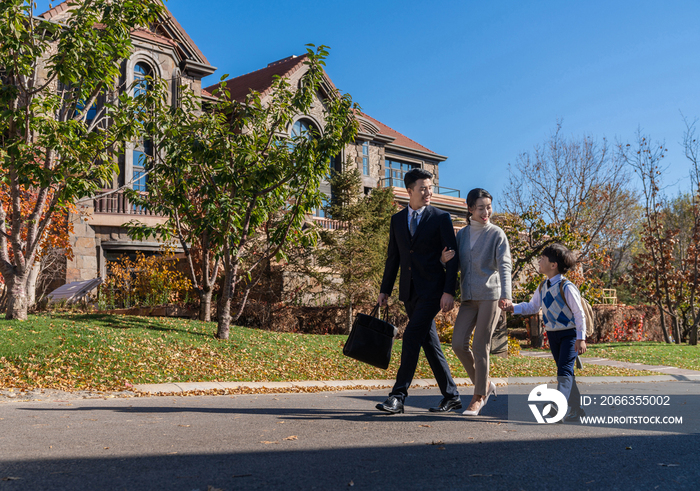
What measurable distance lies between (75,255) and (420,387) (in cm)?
1499

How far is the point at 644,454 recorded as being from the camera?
3.95 meters

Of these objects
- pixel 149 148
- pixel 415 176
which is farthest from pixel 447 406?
pixel 149 148

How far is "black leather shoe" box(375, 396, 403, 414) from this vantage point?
5469 mm

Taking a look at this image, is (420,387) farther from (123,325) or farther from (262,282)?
(262,282)

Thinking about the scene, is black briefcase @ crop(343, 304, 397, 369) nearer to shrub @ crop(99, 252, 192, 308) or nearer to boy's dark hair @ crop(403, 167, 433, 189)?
boy's dark hair @ crop(403, 167, 433, 189)

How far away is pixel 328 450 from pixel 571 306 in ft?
8.70

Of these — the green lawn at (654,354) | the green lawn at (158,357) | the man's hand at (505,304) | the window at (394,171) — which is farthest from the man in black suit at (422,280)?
the window at (394,171)

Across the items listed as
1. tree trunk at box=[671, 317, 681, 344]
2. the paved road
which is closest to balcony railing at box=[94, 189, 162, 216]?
the paved road

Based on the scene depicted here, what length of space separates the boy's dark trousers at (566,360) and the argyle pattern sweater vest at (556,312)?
0.25 ft

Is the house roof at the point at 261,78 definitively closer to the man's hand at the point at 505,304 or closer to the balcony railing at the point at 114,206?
the balcony railing at the point at 114,206

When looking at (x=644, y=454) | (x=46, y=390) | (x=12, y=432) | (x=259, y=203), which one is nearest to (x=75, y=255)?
(x=259, y=203)

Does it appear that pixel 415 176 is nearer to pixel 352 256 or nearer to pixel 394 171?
pixel 352 256

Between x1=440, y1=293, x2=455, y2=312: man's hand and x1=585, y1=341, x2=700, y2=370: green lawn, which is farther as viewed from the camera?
x1=585, y1=341, x2=700, y2=370: green lawn

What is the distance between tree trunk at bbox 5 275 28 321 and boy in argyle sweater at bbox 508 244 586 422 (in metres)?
9.37
